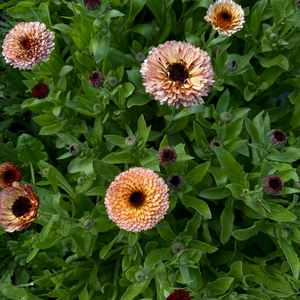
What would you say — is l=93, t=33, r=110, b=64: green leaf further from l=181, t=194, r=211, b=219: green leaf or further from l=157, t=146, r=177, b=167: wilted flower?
l=181, t=194, r=211, b=219: green leaf

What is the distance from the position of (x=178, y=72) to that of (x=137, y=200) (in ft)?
2.37

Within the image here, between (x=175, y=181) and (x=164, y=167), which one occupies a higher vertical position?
(x=175, y=181)

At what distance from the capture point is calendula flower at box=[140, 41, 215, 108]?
1451mm

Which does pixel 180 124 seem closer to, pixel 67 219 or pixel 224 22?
pixel 224 22

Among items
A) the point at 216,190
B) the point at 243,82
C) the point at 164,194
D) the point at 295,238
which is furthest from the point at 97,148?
the point at 295,238

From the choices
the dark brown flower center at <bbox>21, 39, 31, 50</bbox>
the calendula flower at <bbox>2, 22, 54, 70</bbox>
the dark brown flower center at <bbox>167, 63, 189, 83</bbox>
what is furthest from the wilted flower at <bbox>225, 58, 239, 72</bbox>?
the dark brown flower center at <bbox>21, 39, 31, 50</bbox>

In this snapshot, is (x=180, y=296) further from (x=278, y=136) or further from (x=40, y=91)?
(x=40, y=91)

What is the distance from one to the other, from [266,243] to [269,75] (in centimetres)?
131

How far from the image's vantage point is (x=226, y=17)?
5.89 ft

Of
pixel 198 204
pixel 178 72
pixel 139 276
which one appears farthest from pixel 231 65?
pixel 139 276

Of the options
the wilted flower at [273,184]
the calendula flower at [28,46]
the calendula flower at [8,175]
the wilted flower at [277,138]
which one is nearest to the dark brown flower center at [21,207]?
the calendula flower at [8,175]

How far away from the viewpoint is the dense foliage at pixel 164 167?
1.65 meters

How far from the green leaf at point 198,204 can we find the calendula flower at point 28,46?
1.26 m

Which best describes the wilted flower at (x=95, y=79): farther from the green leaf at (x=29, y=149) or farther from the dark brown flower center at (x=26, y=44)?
the green leaf at (x=29, y=149)
